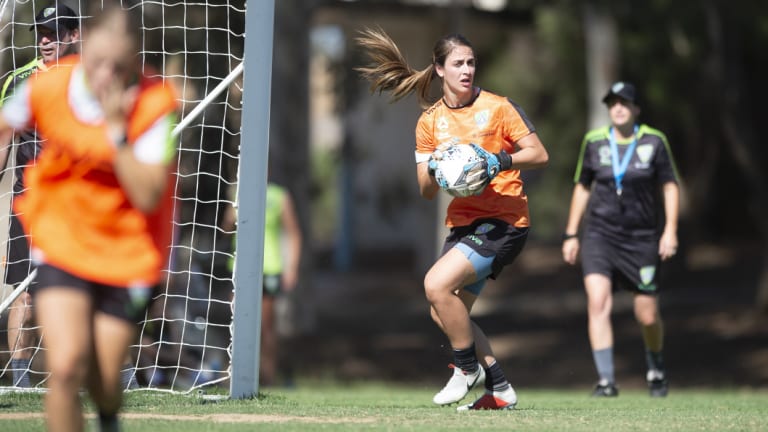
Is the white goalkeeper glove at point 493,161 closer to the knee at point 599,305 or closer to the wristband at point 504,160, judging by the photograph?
the wristband at point 504,160

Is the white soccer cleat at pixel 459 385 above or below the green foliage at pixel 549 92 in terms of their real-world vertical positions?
below

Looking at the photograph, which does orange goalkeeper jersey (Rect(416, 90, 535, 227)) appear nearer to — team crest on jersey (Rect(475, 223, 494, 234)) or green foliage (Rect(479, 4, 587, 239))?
team crest on jersey (Rect(475, 223, 494, 234))

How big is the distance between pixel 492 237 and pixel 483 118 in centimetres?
74

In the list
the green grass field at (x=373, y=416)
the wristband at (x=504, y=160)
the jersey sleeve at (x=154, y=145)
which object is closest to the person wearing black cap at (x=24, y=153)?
the green grass field at (x=373, y=416)

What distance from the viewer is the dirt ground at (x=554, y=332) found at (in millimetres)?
20062

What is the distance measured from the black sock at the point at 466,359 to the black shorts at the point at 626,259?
10.0ft

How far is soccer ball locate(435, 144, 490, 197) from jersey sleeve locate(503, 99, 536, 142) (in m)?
0.45

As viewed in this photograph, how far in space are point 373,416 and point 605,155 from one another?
13.2 ft

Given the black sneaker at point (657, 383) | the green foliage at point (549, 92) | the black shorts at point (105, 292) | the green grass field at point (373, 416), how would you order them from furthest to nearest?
the green foliage at point (549, 92), the black sneaker at point (657, 383), the green grass field at point (373, 416), the black shorts at point (105, 292)

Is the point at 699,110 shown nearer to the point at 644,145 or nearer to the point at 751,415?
the point at 644,145

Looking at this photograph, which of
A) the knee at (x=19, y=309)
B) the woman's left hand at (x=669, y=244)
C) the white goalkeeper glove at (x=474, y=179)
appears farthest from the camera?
the woman's left hand at (x=669, y=244)

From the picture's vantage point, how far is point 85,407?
300 inches

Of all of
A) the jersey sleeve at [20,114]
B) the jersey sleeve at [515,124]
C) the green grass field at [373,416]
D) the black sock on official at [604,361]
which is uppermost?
the jersey sleeve at [515,124]

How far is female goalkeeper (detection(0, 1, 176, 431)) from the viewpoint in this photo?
4.55 m
